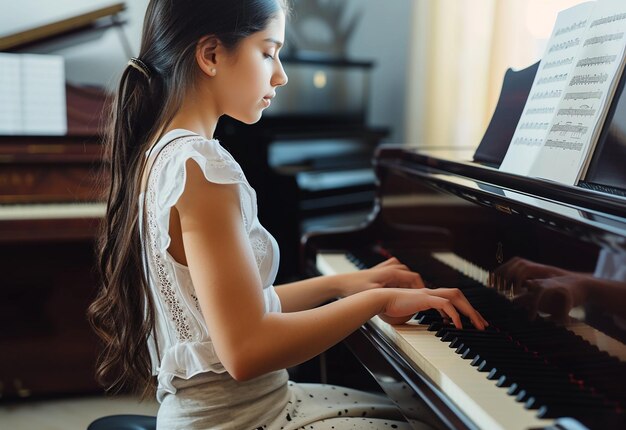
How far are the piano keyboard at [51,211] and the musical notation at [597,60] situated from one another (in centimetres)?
185

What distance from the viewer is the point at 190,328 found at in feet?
3.97

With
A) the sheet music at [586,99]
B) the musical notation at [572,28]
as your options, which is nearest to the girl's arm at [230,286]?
the sheet music at [586,99]

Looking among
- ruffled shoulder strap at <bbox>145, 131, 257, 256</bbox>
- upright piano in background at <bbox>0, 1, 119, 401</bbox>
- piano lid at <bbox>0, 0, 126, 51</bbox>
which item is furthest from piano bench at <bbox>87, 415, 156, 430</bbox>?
piano lid at <bbox>0, 0, 126, 51</bbox>

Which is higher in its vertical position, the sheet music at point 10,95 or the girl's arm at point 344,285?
Result: the sheet music at point 10,95

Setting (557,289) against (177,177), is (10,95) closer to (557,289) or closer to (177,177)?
(177,177)

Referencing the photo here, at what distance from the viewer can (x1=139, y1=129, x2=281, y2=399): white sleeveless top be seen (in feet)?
3.66

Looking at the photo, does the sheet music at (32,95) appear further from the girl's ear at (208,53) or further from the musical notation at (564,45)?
the musical notation at (564,45)

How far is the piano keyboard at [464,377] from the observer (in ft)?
3.11

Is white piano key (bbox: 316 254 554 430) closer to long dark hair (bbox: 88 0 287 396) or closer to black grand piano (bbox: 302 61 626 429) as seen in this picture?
black grand piano (bbox: 302 61 626 429)

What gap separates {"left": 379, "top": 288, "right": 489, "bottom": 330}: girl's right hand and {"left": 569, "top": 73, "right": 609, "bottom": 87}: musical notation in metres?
0.50

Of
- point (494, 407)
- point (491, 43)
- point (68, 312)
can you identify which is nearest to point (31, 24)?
point (68, 312)

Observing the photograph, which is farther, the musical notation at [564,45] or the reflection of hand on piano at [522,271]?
the musical notation at [564,45]

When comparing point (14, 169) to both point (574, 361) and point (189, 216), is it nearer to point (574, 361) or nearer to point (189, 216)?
point (189, 216)

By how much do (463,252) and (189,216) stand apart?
0.80 m
